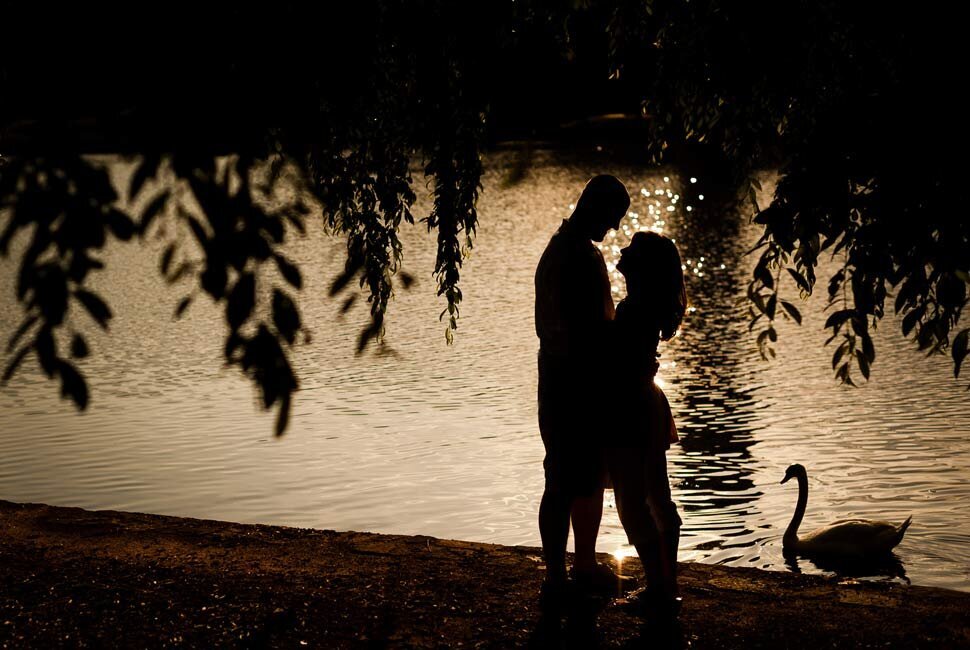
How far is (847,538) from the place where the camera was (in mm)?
8328

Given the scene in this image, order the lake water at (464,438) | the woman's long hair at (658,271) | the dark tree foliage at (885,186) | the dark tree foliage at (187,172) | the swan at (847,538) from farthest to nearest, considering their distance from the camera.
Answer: the lake water at (464,438)
the swan at (847,538)
the woman's long hair at (658,271)
the dark tree foliage at (885,186)
the dark tree foliage at (187,172)

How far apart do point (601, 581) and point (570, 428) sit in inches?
40.4

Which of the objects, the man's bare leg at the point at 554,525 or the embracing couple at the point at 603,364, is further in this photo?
the man's bare leg at the point at 554,525

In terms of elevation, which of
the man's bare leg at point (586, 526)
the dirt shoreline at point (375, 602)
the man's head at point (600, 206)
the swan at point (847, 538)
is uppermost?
the man's head at point (600, 206)

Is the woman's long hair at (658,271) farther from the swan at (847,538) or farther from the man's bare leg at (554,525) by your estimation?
the swan at (847,538)

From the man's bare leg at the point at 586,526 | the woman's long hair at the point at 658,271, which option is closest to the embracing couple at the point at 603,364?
the woman's long hair at the point at 658,271

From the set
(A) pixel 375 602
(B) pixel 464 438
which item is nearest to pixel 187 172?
(A) pixel 375 602

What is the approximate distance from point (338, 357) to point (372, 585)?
11.0m

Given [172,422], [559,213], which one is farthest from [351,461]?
[559,213]

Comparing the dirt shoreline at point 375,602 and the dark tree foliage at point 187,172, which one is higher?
the dark tree foliage at point 187,172

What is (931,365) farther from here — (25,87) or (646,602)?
(25,87)

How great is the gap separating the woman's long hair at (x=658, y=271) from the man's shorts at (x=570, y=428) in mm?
418

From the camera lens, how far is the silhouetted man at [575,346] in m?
5.08

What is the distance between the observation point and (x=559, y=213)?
42.1m
